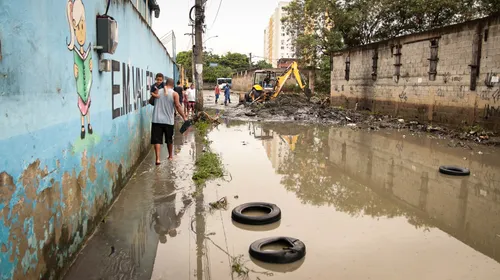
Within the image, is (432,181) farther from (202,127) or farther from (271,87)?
(271,87)

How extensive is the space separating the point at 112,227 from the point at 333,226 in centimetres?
268

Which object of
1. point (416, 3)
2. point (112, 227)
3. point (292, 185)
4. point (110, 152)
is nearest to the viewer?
point (112, 227)

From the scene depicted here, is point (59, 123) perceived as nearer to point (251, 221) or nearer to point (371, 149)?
point (251, 221)

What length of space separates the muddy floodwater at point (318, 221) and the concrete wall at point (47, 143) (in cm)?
49

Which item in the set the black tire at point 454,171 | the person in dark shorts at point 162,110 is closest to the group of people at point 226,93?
the person in dark shorts at point 162,110

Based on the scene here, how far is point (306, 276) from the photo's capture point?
3.58 meters

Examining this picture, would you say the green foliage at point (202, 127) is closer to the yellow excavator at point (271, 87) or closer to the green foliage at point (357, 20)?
the yellow excavator at point (271, 87)

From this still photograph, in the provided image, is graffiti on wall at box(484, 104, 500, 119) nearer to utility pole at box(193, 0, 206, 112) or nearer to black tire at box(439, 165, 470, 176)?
black tire at box(439, 165, 470, 176)

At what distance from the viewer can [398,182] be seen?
720 cm

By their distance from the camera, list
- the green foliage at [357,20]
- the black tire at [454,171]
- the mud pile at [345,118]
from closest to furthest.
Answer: the black tire at [454,171]
the mud pile at [345,118]
the green foliage at [357,20]

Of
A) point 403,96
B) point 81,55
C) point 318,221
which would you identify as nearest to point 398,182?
point 318,221

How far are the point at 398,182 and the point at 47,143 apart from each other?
6.02 m

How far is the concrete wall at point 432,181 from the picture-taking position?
499 centimetres

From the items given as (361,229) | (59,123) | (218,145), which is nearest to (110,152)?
(59,123)
